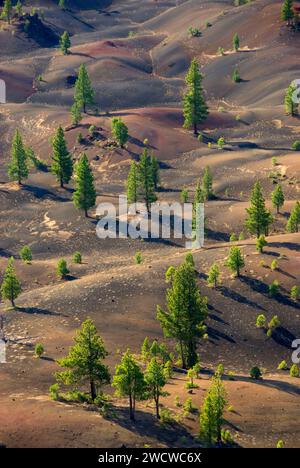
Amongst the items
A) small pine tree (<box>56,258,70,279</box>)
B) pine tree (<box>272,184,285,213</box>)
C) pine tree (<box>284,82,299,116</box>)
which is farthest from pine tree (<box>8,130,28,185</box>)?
pine tree (<box>284,82,299,116</box>)

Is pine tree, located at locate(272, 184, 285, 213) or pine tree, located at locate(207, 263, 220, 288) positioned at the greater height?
pine tree, located at locate(272, 184, 285, 213)

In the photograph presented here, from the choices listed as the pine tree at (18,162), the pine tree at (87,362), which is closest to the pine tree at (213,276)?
the pine tree at (87,362)

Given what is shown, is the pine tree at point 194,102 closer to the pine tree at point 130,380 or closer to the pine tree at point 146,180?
the pine tree at point 146,180

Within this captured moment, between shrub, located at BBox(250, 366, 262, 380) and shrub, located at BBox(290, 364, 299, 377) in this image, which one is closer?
shrub, located at BBox(250, 366, 262, 380)

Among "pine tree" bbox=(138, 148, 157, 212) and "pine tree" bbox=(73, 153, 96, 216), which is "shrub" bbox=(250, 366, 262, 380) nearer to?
"pine tree" bbox=(138, 148, 157, 212)

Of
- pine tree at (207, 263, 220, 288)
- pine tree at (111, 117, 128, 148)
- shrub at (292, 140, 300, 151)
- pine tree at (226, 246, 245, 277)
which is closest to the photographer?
pine tree at (207, 263, 220, 288)
